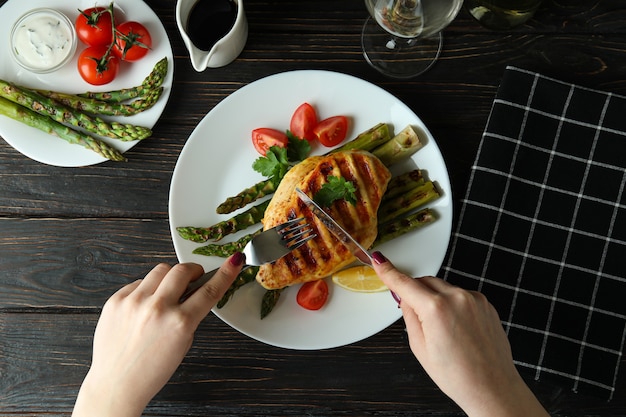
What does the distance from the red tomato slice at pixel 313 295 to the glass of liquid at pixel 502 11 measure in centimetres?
161

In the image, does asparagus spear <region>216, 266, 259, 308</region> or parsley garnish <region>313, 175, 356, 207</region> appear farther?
asparagus spear <region>216, 266, 259, 308</region>

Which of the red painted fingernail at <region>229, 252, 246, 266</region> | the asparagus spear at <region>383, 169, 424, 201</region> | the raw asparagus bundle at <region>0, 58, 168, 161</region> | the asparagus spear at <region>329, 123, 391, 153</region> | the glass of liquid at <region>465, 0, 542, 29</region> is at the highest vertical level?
the glass of liquid at <region>465, 0, 542, 29</region>

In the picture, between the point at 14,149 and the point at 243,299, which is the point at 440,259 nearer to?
the point at 243,299

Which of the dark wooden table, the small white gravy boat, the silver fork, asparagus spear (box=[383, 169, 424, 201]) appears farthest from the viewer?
the dark wooden table

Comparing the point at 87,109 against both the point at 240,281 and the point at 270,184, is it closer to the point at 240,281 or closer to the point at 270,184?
the point at 270,184

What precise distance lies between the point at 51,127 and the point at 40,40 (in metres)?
0.44

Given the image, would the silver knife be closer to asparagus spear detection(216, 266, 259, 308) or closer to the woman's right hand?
the woman's right hand

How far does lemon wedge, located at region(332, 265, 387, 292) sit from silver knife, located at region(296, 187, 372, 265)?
0.59ft

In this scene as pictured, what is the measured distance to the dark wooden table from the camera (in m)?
3.13

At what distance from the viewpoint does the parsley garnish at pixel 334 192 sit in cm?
271

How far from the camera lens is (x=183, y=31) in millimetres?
2791

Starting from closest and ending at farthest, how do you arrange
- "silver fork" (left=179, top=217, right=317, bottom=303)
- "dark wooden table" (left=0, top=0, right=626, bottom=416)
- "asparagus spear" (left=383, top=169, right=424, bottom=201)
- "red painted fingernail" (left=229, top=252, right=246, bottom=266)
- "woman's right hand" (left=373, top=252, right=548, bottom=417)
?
"woman's right hand" (left=373, top=252, right=548, bottom=417) < "red painted fingernail" (left=229, top=252, right=246, bottom=266) < "silver fork" (left=179, top=217, right=317, bottom=303) < "asparagus spear" (left=383, top=169, right=424, bottom=201) < "dark wooden table" (left=0, top=0, right=626, bottom=416)

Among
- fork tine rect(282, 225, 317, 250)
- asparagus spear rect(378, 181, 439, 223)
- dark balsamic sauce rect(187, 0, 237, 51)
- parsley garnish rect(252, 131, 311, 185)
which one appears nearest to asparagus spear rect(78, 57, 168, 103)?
dark balsamic sauce rect(187, 0, 237, 51)

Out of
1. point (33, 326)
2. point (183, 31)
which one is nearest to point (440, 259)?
point (183, 31)
